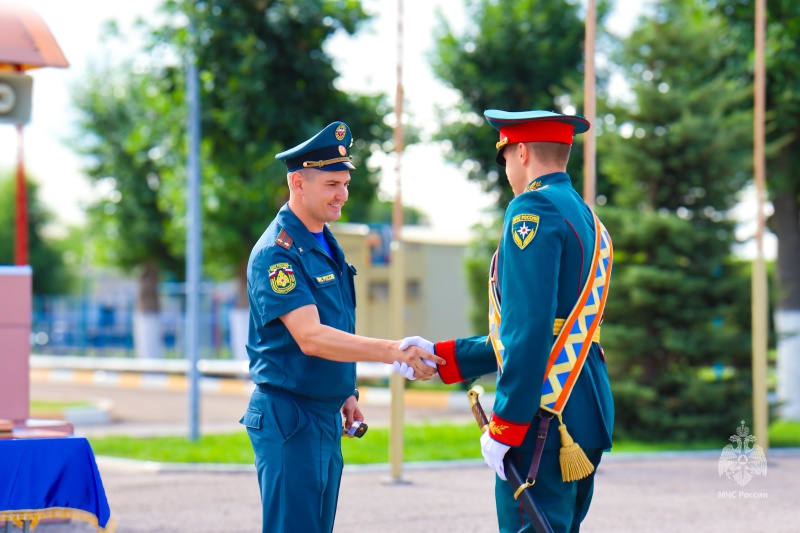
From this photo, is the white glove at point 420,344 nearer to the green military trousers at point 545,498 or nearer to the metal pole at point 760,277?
the green military trousers at point 545,498

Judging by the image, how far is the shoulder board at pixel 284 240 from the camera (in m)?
4.25

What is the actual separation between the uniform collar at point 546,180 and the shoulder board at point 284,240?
92 centimetres

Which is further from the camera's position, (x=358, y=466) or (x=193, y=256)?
(x=193, y=256)

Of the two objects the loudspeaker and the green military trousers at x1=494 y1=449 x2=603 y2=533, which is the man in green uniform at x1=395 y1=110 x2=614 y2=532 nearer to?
the green military trousers at x1=494 y1=449 x2=603 y2=533

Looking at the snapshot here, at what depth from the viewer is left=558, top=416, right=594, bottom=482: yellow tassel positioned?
3.77 meters

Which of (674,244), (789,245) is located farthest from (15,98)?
(789,245)

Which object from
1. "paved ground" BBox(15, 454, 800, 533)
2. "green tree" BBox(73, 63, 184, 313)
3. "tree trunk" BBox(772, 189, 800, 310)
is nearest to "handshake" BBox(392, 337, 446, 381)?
"paved ground" BBox(15, 454, 800, 533)

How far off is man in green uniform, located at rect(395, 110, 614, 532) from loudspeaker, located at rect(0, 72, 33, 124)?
176 inches

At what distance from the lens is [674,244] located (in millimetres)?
12953

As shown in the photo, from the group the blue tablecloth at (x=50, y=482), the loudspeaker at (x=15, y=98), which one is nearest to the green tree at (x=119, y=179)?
the loudspeaker at (x=15, y=98)

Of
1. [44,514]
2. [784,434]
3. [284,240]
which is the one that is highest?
[284,240]

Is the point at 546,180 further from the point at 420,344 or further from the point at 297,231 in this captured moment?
the point at 297,231

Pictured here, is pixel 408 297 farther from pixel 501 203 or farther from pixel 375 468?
pixel 375 468

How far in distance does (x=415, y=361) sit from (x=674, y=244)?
30.4 ft
